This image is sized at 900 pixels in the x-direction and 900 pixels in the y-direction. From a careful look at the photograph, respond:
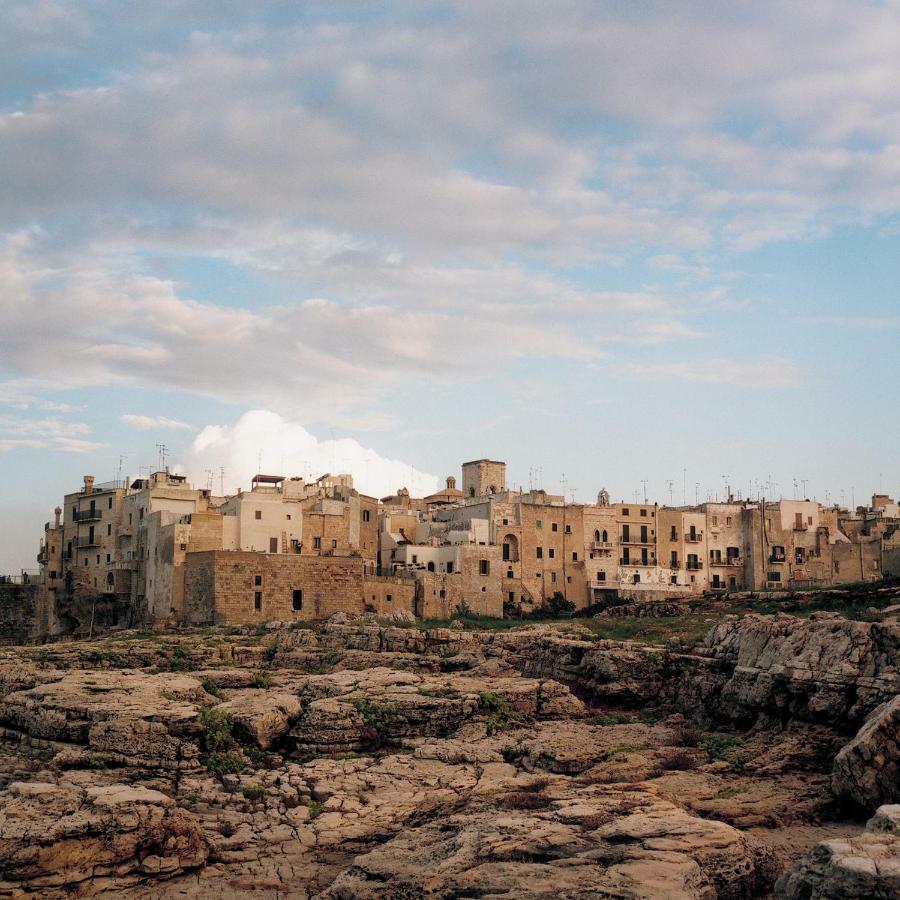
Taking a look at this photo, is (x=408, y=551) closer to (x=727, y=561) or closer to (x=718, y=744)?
(x=727, y=561)

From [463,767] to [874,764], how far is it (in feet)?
34.8

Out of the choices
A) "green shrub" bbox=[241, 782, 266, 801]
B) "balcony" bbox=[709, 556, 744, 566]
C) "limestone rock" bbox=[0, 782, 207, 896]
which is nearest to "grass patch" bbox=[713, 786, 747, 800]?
"green shrub" bbox=[241, 782, 266, 801]

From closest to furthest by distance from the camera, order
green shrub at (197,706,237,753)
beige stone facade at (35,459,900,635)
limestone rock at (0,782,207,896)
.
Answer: limestone rock at (0,782,207,896) → green shrub at (197,706,237,753) → beige stone facade at (35,459,900,635)

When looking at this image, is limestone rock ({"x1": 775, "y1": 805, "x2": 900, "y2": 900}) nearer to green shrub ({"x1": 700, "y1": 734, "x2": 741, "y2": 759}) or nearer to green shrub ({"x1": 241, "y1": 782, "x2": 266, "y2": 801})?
green shrub ({"x1": 700, "y1": 734, "x2": 741, "y2": 759})

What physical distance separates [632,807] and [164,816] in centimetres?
960

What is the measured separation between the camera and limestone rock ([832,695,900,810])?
76.0 feet

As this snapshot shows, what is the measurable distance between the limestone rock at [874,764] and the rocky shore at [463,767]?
5cm

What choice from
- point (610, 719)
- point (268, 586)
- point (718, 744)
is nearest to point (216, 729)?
point (610, 719)

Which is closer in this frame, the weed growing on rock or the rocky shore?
the rocky shore

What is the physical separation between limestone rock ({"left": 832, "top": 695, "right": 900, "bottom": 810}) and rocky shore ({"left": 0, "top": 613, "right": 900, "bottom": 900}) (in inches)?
2.2

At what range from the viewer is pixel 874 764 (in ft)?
76.8

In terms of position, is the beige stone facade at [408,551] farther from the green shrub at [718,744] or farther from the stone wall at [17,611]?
the green shrub at [718,744]

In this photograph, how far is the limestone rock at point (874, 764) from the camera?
23.2 metres

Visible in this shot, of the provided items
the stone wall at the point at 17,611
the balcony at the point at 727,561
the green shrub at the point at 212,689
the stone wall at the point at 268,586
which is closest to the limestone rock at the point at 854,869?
the green shrub at the point at 212,689
